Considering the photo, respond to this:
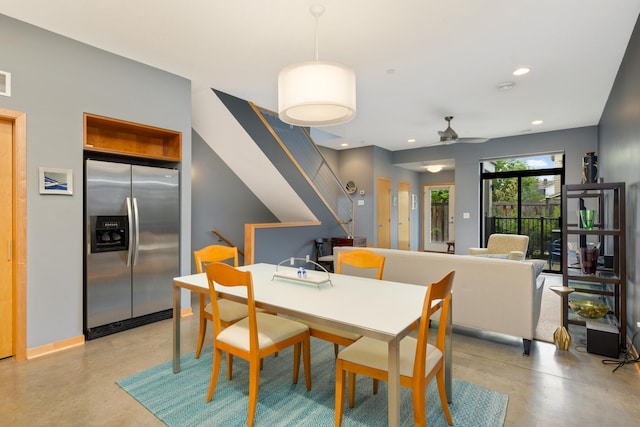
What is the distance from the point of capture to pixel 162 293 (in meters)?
3.71

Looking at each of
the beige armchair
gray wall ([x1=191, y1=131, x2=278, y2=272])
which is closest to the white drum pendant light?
gray wall ([x1=191, y1=131, x2=278, y2=272])

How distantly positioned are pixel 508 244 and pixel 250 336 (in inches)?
186

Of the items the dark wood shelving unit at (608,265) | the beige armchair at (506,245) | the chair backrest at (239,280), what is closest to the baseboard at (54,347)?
the chair backrest at (239,280)

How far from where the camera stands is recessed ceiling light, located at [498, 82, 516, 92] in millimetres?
4078

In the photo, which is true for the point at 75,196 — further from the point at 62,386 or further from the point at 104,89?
the point at 62,386

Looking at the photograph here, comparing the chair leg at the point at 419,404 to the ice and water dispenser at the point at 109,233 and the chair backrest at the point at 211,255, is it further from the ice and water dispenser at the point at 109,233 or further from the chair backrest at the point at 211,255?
the ice and water dispenser at the point at 109,233

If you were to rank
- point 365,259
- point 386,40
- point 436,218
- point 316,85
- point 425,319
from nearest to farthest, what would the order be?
point 425,319 → point 316,85 → point 365,259 → point 386,40 → point 436,218

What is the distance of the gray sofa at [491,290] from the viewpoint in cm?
281

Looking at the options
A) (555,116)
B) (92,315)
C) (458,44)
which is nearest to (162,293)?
(92,315)

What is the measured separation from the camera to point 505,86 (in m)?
4.16

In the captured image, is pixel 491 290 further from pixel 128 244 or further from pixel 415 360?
pixel 128 244

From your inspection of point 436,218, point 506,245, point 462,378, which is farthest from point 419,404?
point 436,218

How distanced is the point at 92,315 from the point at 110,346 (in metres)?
0.38

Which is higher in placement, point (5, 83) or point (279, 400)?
point (5, 83)
